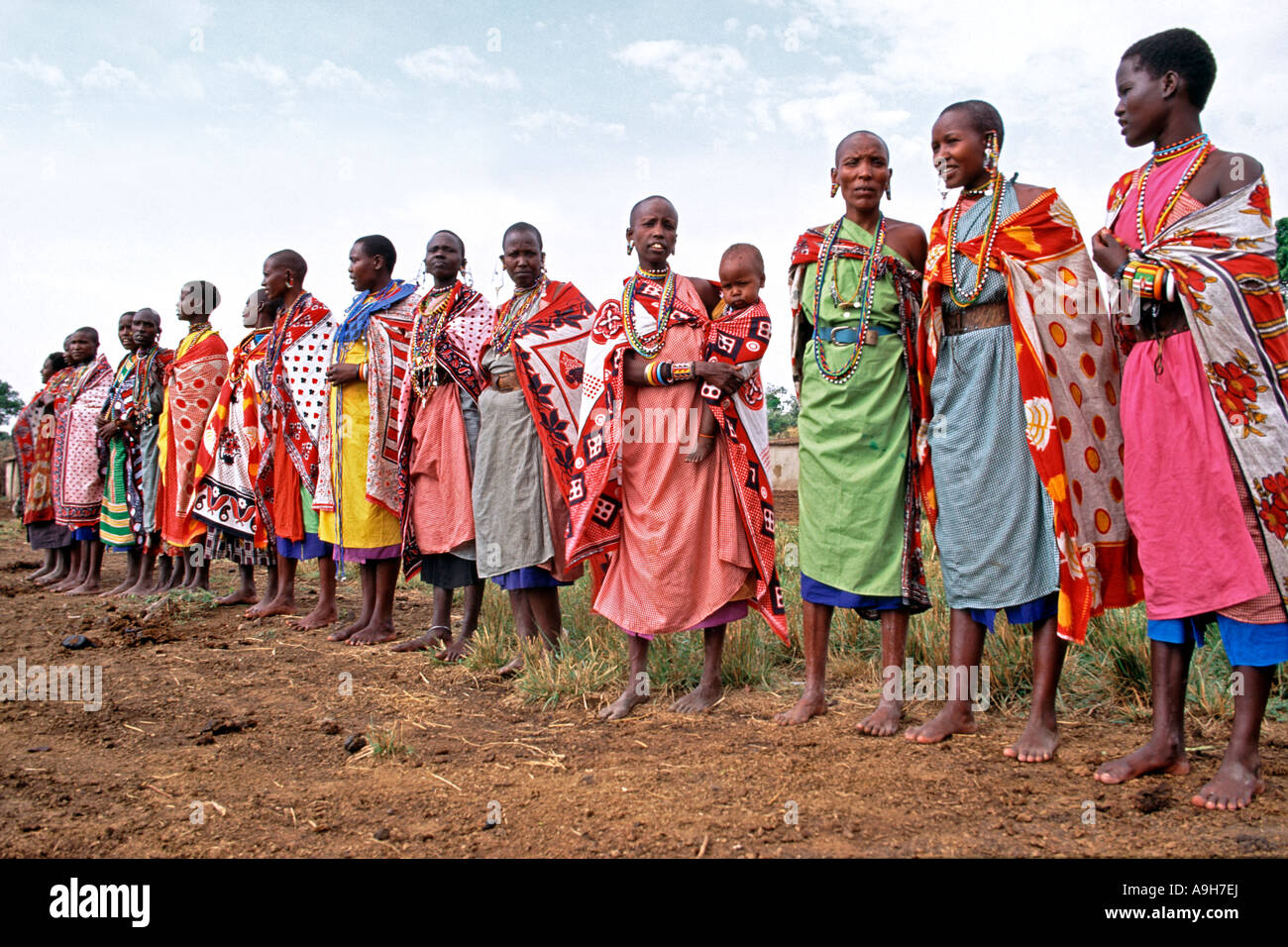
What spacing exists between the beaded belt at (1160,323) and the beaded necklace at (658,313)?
6.40ft

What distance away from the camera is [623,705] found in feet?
13.7

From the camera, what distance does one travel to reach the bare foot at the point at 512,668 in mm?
4961

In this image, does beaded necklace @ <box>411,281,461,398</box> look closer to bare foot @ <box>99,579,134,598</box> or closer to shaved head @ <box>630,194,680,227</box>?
shaved head @ <box>630,194,680,227</box>

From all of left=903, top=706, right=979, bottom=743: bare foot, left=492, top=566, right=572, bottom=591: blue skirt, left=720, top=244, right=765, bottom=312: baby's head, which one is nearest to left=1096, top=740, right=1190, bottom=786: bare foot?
left=903, top=706, right=979, bottom=743: bare foot

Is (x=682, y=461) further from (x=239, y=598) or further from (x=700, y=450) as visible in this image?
(x=239, y=598)

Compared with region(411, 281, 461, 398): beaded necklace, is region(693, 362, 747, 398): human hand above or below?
below

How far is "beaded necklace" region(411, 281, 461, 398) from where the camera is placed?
5.66 metres

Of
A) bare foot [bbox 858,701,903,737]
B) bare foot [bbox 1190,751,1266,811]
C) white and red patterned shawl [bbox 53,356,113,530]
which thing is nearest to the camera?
bare foot [bbox 1190,751,1266,811]

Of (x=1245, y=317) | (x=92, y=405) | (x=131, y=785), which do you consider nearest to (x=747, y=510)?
(x=1245, y=317)

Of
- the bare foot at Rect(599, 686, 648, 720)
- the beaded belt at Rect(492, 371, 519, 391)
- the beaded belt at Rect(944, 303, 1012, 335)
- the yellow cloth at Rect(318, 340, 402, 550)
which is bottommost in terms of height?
the bare foot at Rect(599, 686, 648, 720)

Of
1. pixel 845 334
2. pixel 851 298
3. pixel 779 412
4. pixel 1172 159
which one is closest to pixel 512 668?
pixel 845 334

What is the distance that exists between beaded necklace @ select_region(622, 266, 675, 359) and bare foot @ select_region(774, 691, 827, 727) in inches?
65.7

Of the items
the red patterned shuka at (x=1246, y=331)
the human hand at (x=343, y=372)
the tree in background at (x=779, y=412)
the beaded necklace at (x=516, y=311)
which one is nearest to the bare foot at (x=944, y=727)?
the red patterned shuka at (x=1246, y=331)
